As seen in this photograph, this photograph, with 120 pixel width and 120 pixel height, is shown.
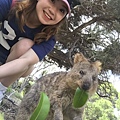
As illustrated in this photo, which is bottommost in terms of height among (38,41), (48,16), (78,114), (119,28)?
(119,28)

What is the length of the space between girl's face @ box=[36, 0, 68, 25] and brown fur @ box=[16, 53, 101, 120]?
65 cm

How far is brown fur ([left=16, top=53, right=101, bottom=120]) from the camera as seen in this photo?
8.17ft

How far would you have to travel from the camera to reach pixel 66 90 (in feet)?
8.61

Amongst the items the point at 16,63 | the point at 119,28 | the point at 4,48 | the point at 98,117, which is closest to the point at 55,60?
the point at 119,28

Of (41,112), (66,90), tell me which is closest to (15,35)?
(66,90)

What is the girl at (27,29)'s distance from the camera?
6.11 feet

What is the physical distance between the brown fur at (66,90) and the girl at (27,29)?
51cm

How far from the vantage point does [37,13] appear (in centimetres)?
192

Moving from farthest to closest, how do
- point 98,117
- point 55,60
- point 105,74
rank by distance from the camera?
point 98,117, point 55,60, point 105,74

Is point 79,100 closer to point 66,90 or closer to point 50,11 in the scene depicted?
point 50,11

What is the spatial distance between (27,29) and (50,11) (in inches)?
9.6

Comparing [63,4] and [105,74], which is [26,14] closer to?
[63,4]

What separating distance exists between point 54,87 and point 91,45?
1.35 metres

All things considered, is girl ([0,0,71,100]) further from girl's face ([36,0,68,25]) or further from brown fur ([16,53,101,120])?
brown fur ([16,53,101,120])
